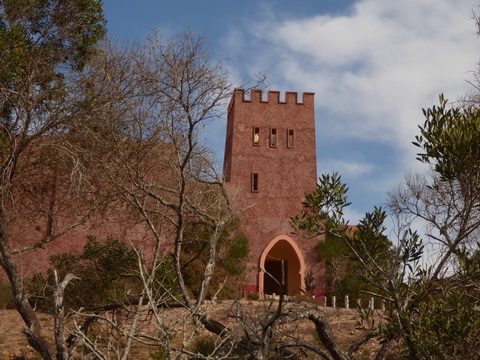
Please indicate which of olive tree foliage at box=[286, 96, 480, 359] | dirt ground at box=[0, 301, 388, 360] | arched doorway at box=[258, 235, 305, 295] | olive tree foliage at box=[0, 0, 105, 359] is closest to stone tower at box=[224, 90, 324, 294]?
arched doorway at box=[258, 235, 305, 295]

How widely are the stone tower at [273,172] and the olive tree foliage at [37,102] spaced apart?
12.2 metres

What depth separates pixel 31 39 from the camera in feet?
42.5

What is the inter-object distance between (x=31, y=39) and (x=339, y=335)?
11.5 m

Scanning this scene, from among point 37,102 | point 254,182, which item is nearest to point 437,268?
point 37,102

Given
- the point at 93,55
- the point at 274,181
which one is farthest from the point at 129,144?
the point at 274,181

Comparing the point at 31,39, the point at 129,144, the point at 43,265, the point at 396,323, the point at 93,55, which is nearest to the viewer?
the point at 396,323

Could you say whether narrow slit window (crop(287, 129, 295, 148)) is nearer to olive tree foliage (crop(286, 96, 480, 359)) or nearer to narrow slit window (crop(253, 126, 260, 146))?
Result: narrow slit window (crop(253, 126, 260, 146))

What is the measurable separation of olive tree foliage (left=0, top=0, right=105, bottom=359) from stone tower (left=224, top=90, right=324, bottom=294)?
12.2 meters

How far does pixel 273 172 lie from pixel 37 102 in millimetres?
16412

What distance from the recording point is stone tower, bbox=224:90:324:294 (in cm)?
2531

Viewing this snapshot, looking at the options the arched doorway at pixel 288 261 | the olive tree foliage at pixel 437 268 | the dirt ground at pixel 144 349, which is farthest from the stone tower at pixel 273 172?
the olive tree foliage at pixel 437 268

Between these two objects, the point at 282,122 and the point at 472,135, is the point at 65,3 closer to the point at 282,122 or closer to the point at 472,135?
the point at 472,135

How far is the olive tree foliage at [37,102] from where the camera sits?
10.3 meters

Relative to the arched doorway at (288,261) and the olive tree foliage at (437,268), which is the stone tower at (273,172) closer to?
the arched doorway at (288,261)
